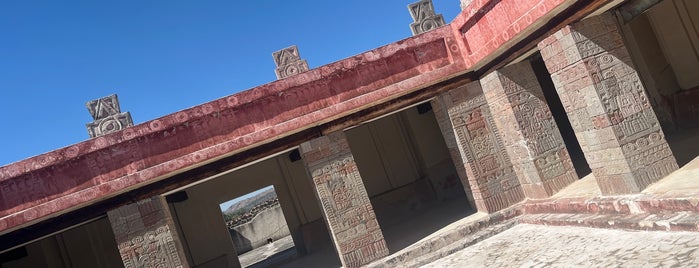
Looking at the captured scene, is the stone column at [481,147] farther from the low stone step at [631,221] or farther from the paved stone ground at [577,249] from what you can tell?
the low stone step at [631,221]

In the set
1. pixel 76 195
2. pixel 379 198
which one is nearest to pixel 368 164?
pixel 379 198

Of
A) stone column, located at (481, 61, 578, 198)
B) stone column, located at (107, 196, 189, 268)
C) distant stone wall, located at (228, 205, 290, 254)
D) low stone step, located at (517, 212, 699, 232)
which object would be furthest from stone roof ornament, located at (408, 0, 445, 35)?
distant stone wall, located at (228, 205, 290, 254)

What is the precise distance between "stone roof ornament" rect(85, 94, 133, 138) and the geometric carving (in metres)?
2.02

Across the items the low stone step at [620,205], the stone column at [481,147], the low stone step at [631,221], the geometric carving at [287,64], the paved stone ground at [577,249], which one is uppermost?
the geometric carving at [287,64]

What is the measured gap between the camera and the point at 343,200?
221 inches

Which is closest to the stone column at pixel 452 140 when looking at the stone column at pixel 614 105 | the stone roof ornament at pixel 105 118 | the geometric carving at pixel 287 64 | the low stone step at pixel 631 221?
the low stone step at pixel 631 221

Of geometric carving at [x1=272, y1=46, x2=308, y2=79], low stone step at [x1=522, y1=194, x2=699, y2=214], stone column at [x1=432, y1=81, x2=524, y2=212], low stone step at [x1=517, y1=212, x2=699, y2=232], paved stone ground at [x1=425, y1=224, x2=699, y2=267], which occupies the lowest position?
paved stone ground at [x1=425, y1=224, x2=699, y2=267]

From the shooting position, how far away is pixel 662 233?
334 cm

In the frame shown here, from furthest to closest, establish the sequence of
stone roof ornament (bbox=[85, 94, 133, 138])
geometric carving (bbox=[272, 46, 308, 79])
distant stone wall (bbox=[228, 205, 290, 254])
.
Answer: distant stone wall (bbox=[228, 205, 290, 254])
geometric carving (bbox=[272, 46, 308, 79])
stone roof ornament (bbox=[85, 94, 133, 138])

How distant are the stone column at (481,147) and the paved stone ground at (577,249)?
614mm

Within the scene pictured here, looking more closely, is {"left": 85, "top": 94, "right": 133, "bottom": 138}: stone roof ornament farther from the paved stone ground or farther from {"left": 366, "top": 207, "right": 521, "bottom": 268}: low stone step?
the paved stone ground

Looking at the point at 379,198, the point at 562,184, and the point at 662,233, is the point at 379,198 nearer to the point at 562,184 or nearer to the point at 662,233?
the point at 562,184

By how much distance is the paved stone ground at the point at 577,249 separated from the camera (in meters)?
2.95

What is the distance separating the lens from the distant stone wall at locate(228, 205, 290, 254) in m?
15.0
